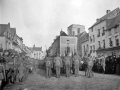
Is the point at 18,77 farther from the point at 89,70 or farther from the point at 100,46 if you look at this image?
the point at 100,46

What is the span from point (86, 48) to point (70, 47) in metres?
8.96

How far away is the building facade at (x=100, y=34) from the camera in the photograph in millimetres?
27969

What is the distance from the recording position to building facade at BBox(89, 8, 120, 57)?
28.0 meters

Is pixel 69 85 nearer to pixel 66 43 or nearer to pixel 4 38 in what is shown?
pixel 4 38

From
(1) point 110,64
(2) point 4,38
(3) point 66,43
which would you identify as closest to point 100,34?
(3) point 66,43

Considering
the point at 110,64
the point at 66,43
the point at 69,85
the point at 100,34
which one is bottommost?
the point at 69,85

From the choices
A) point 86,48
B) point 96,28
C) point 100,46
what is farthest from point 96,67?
point 86,48

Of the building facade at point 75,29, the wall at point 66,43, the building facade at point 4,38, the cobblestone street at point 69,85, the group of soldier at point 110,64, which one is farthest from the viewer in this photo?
the building facade at point 75,29

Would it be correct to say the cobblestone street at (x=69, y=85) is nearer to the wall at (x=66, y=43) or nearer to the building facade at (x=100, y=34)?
the building facade at (x=100, y=34)

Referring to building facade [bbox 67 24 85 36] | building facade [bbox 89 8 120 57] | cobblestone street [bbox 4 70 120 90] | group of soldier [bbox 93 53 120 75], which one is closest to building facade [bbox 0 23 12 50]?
cobblestone street [bbox 4 70 120 90]

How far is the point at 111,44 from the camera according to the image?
84.1 ft

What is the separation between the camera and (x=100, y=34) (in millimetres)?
29594

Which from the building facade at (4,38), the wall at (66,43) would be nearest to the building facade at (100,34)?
the wall at (66,43)

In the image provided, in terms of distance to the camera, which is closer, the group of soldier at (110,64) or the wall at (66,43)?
the group of soldier at (110,64)
